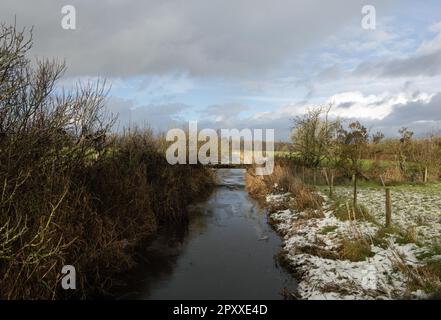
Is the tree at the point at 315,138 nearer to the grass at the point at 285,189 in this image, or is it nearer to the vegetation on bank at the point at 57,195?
the grass at the point at 285,189

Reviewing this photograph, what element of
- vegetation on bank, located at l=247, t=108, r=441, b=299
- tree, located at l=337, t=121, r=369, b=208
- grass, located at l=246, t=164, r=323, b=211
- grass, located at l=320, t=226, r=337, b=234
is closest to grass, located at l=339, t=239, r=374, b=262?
vegetation on bank, located at l=247, t=108, r=441, b=299

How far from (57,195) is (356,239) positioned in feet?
23.9

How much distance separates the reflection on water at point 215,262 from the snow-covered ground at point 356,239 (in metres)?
0.63

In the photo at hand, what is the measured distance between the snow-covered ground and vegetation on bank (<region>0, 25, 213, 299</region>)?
467cm

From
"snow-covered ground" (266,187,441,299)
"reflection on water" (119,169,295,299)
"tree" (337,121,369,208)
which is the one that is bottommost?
"reflection on water" (119,169,295,299)

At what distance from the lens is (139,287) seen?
984 centimetres

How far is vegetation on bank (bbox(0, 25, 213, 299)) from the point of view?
668cm

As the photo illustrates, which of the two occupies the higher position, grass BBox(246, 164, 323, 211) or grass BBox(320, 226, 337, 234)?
grass BBox(246, 164, 323, 211)

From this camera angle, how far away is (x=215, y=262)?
11.6 metres

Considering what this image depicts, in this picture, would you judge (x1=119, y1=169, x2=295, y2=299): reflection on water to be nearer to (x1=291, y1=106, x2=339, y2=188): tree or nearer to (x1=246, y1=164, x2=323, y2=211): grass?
(x1=246, y1=164, x2=323, y2=211): grass

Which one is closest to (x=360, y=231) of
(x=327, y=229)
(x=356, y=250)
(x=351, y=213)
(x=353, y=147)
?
(x=356, y=250)

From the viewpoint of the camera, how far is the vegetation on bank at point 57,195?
263 inches
